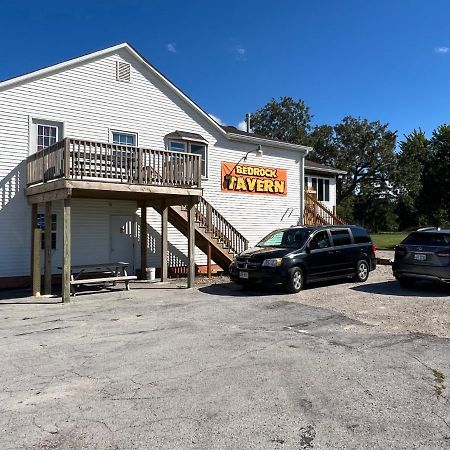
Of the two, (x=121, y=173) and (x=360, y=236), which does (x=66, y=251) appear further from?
(x=360, y=236)

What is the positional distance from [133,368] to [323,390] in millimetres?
2464

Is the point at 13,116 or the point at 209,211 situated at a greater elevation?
the point at 13,116

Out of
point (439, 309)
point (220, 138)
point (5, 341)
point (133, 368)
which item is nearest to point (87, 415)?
point (133, 368)

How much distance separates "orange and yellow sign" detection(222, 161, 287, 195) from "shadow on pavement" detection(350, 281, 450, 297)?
7.26 meters

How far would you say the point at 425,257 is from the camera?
11.8 m

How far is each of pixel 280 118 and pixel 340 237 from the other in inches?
1832

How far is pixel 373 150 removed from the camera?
171 ft

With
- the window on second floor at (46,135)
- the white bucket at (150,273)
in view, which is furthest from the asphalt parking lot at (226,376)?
the window on second floor at (46,135)

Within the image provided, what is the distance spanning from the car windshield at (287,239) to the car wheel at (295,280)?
75 centimetres

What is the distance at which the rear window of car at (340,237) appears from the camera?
44.7ft

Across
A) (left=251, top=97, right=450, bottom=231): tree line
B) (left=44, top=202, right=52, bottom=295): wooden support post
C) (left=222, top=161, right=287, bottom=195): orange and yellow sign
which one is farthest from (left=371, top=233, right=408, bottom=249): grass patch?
(left=44, top=202, right=52, bottom=295): wooden support post

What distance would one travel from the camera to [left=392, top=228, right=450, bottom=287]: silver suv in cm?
1148

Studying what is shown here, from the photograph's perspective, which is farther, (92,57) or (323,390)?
(92,57)

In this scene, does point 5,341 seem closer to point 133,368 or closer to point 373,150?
point 133,368
